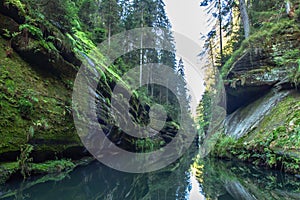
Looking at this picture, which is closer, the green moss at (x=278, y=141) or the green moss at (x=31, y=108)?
the green moss at (x=31, y=108)

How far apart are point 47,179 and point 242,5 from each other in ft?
48.1


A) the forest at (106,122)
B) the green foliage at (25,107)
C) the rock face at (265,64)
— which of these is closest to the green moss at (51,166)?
the forest at (106,122)

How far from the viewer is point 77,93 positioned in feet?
29.7

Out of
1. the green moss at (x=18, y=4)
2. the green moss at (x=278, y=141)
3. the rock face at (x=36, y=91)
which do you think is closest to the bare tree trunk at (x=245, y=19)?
the green moss at (x=278, y=141)

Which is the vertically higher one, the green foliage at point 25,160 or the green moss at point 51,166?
the green foliage at point 25,160

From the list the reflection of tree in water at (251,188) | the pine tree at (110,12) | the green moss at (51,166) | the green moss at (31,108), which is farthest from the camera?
the pine tree at (110,12)

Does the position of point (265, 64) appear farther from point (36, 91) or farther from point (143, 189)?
point (36, 91)

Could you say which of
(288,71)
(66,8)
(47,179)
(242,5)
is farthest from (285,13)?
(47,179)

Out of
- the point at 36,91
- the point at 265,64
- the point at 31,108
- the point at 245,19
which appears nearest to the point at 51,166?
the point at 31,108

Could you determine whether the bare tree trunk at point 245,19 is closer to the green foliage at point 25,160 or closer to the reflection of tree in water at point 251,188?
the reflection of tree in water at point 251,188

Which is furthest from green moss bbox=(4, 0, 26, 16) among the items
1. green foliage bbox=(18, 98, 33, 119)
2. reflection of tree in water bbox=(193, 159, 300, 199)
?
reflection of tree in water bbox=(193, 159, 300, 199)

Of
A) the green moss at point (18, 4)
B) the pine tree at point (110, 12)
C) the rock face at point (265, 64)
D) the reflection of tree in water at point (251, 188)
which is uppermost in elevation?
the pine tree at point (110, 12)

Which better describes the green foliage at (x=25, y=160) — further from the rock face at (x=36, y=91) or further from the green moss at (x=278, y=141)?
the green moss at (x=278, y=141)

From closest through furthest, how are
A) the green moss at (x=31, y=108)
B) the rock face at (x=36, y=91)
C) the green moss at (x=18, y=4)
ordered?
the green moss at (x=31, y=108) → the rock face at (x=36, y=91) → the green moss at (x=18, y=4)
